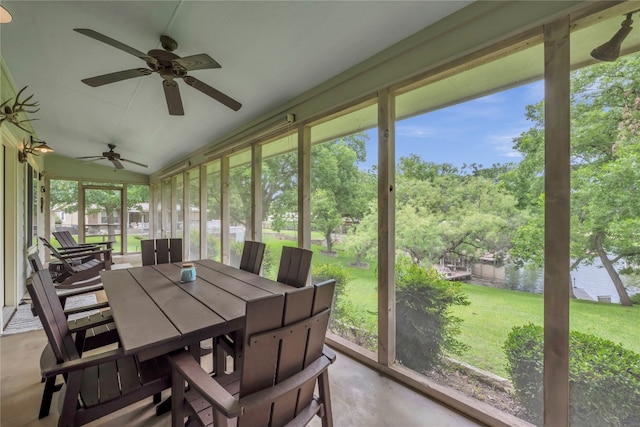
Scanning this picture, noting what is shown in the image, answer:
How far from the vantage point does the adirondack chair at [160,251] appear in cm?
307

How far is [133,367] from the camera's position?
1496mm

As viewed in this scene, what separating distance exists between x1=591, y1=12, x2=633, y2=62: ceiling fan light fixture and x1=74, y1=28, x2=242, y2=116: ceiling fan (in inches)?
84.3

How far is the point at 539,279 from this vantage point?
59.8 inches

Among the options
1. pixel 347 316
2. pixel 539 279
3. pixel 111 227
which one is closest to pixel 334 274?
pixel 347 316

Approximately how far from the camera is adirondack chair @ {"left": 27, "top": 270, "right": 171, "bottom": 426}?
115 cm

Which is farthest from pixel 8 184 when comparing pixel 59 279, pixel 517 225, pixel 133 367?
pixel 517 225

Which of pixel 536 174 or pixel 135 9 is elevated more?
pixel 135 9

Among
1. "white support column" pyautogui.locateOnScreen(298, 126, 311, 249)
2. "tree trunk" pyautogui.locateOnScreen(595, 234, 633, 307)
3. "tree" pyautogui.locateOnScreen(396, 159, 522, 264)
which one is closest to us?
"tree trunk" pyautogui.locateOnScreen(595, 234, 633, 307)

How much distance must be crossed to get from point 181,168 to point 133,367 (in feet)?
17.3

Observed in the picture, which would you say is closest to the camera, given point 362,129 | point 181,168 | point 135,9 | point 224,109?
point 135,9

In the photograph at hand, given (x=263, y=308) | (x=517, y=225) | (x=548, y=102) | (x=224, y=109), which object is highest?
(x=224, y=109)

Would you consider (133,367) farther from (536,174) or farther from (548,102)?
(548,102)

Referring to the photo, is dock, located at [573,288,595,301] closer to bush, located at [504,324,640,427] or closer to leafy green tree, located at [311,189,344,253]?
bush, located at [504,324,640,427]

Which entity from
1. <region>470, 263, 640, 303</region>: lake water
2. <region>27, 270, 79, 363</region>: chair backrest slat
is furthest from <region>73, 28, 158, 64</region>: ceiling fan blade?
<region>470, 263, 640, 303</region>: lake water
